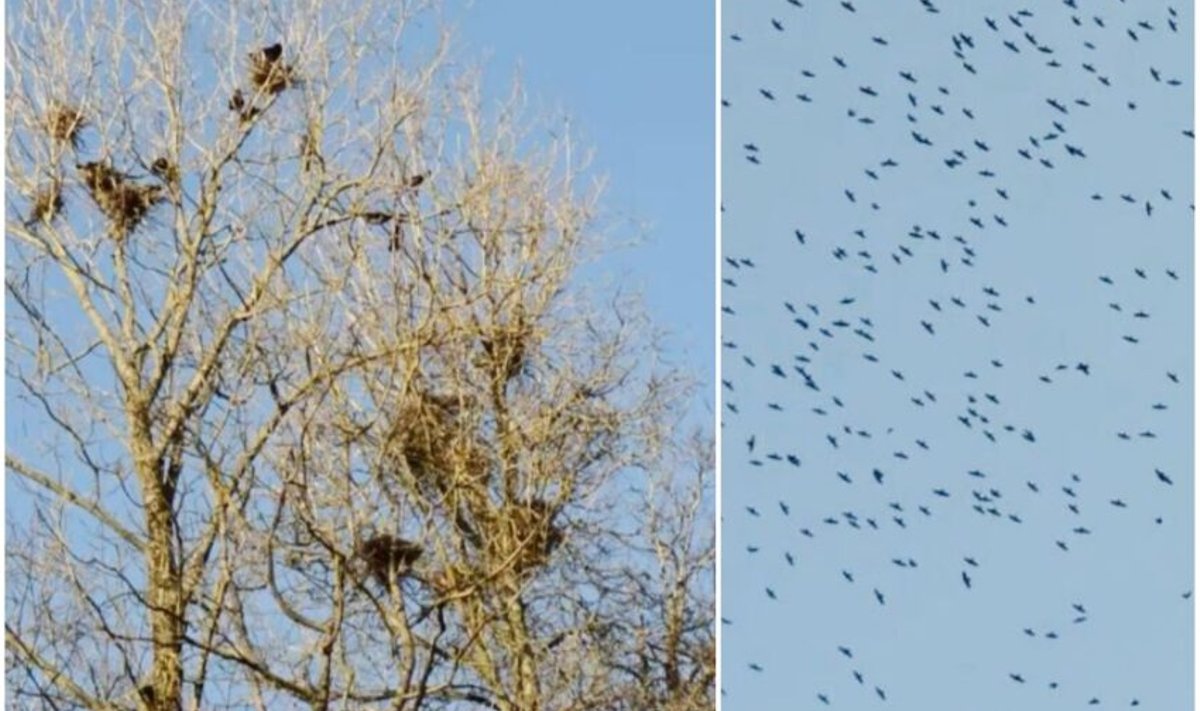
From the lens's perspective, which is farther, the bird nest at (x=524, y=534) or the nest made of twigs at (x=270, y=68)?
the nest made of twigs at (x=270, y=68)

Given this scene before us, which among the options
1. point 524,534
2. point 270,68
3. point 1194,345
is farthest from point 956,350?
point 270,68

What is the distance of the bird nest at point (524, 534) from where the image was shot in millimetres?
4270

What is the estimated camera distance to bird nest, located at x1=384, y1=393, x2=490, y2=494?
427 cm

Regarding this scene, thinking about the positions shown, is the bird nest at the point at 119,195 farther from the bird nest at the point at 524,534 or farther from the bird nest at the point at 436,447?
the bird nest at the point at 524,534

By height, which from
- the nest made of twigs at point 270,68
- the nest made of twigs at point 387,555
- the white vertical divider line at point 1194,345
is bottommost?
the white vertical divider line at point 1194,345

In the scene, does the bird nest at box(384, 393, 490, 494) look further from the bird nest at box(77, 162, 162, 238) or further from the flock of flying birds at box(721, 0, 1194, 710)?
the bird nest at box(77, 162, 162, 238)

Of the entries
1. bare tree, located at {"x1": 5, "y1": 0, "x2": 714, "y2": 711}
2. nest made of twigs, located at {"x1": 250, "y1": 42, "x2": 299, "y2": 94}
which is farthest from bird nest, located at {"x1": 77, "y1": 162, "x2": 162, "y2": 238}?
nest made of twigs, located at {"x1": 250, "y1": 42, "x2": 299, "y2": 94}

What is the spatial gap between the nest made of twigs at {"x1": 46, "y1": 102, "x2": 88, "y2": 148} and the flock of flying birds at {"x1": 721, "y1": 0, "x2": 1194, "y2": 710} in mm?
911

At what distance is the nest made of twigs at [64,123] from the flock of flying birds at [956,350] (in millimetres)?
911

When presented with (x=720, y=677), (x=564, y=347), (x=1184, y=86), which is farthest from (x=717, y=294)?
(x=1184, y=86)

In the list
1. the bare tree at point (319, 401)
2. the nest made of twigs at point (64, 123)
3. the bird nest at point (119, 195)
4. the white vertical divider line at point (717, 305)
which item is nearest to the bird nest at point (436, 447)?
the bare tree at point (319, 401)

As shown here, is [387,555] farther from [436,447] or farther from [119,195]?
[119,195]

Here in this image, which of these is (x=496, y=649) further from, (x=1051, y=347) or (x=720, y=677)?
(x=1051, y=347)

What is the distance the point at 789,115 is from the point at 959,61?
0.95ft
